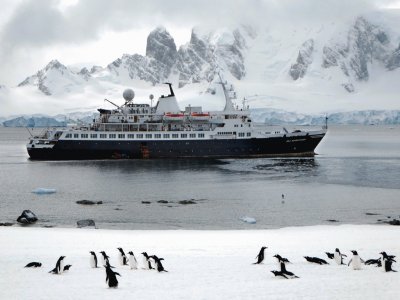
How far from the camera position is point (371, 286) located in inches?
676

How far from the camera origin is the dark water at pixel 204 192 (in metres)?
36.6

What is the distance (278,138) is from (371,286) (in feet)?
228

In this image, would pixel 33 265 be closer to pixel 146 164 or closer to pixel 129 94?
pixel 146 164

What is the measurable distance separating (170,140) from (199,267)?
218ft

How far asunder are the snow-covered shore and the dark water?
6698 mm

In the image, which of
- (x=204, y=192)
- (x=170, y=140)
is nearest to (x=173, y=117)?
(x=170, y=140)

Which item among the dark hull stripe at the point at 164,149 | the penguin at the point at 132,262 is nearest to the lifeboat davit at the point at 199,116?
the dark hull stripe at the point at 164,149

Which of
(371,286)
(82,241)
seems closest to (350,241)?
(371,286)

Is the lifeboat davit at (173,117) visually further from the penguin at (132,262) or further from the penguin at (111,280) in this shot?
the penguin at (111,280)

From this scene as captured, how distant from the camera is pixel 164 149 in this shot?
86.1m

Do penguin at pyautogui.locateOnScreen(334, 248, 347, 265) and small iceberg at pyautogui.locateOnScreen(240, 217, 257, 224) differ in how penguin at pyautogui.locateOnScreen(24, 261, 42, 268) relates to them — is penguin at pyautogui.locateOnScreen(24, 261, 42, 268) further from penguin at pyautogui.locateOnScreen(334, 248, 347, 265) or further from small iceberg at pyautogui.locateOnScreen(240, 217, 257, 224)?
small iceberg at pyautogui.locateOnScreen(240, 217, 257, 224)

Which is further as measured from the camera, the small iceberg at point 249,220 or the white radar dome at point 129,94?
the white radar dome at point 129,94

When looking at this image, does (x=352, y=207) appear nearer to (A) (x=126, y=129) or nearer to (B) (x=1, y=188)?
(B) (x=1, y=188)

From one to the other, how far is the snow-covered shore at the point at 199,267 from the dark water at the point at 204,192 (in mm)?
6698
